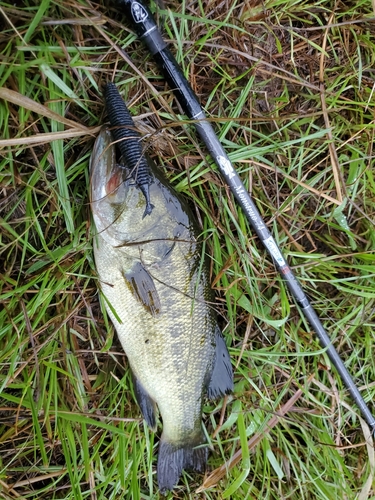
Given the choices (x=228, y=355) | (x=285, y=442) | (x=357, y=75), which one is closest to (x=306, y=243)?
(x=228, y=355)

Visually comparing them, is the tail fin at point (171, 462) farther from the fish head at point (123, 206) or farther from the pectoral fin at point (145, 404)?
the fish head at point (123, 206)

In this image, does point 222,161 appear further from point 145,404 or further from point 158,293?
point 145,404

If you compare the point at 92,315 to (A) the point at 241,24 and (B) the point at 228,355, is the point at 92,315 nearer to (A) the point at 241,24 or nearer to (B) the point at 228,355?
(B) the point at 228,355

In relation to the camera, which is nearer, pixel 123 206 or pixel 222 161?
pixel 123 206

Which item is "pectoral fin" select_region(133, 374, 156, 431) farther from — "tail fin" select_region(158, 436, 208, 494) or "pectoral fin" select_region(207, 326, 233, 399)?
"pectoral fin" select_region(207, 326, 233, 399)

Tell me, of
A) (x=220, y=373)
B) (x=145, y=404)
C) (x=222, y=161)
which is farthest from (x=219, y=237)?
(x=145, y=404)
